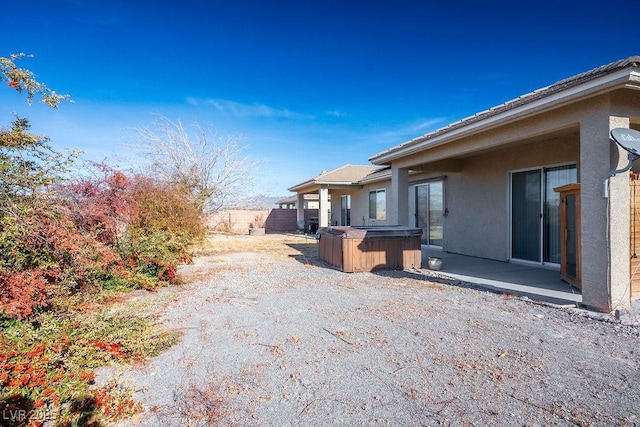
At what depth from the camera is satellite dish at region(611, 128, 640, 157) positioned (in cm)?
412

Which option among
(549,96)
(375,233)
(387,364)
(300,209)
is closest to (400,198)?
(375,233)

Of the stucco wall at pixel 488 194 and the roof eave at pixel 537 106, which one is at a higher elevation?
the roof eave at pixel 537 106

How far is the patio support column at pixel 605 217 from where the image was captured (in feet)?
14.3

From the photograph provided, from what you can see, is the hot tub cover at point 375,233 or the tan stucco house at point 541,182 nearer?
the tan stucco house at point 541,182

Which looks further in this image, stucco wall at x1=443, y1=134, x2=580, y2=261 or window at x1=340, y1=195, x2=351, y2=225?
window at x1=340, y1=195, x2=351, y2=225

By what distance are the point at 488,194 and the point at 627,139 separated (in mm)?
5111

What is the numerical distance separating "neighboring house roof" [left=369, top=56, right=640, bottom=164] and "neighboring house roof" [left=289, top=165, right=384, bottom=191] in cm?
874

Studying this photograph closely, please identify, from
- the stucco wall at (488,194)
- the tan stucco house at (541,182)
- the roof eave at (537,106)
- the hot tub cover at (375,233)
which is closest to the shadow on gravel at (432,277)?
the hot tub cover at (375,233)

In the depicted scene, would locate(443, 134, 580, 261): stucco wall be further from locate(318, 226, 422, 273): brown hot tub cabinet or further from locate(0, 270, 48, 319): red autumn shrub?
locate(0, 270, 48, 319): red autumn shrub

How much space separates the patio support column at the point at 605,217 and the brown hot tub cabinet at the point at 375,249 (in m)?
3.82

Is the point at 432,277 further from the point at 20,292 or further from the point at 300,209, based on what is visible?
the point at 300,209

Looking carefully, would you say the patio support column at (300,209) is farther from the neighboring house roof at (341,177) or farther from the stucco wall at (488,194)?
the stucco wall at (488,194)

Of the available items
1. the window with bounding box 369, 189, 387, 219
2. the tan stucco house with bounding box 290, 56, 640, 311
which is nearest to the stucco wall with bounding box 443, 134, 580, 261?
the tan stucco house with bounding box 290, 56, 640, 311

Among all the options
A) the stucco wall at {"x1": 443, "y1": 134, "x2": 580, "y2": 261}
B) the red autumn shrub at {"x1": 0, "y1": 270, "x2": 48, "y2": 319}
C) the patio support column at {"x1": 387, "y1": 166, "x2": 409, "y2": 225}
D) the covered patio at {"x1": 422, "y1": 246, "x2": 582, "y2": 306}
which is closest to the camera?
the red autumn shrub at {"x1": 0, "y1": 270, "x2": 48, "y2": 319}
